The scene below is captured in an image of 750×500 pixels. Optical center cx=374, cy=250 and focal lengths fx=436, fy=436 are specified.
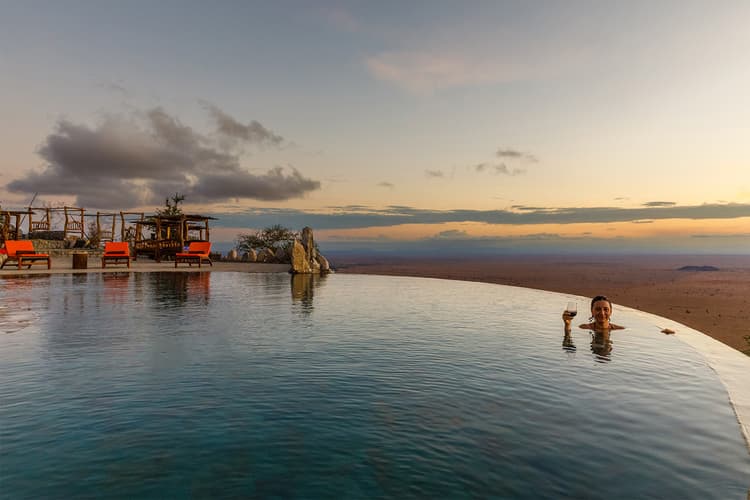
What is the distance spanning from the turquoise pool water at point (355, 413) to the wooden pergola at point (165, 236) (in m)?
26.8

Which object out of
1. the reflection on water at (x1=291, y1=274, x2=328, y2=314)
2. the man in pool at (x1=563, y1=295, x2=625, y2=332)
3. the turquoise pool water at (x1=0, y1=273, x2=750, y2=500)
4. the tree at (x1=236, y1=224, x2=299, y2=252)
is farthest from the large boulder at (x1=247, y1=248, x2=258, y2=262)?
the man in pool at (x1=563, y1=295, x2=625, y2=332)

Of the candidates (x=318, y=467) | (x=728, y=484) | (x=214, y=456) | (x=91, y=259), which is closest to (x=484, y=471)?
(x=318, y=467)

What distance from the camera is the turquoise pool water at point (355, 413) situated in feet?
12.3

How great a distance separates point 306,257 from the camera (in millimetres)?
29250

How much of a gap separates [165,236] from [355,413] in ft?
133

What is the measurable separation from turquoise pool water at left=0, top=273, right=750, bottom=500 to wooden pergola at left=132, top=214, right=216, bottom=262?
2679 centimetres

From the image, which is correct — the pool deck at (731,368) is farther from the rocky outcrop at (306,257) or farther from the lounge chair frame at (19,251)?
the lounge chair frame at (19,251)

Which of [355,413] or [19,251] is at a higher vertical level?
[19,251]

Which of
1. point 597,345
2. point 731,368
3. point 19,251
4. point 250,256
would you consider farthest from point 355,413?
point 250,256

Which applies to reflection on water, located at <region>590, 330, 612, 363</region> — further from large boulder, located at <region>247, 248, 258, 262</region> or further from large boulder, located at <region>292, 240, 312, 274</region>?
large boulder, located at <region>247, 248, 258, 262</region>

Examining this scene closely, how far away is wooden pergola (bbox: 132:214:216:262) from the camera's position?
36000 mm

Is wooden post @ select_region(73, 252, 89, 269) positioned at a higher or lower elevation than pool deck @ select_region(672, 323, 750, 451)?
higher

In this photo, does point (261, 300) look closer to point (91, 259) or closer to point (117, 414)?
point (117, 414)

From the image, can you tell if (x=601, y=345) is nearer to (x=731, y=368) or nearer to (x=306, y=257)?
(x=731, y=368)
